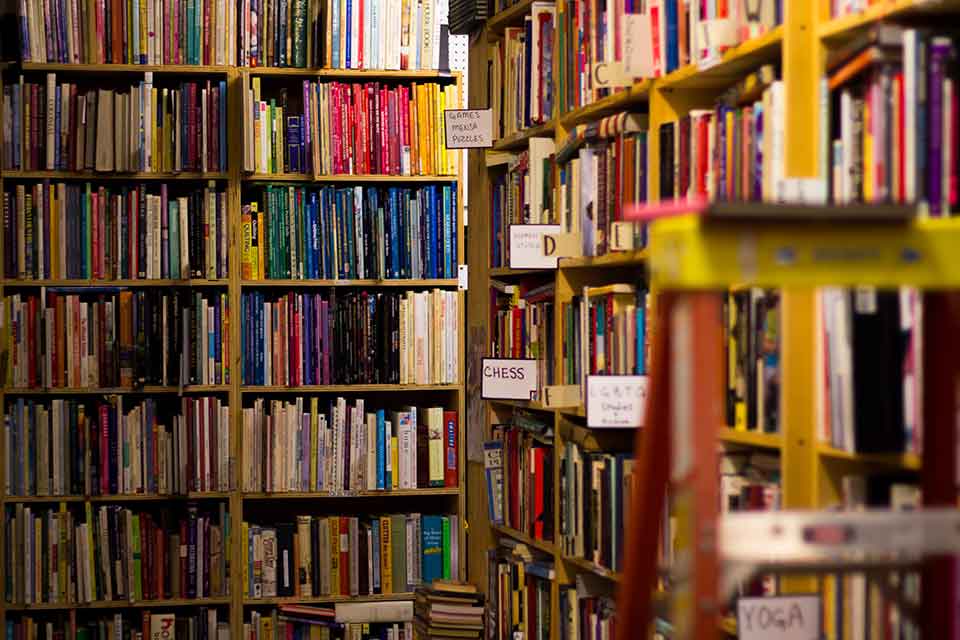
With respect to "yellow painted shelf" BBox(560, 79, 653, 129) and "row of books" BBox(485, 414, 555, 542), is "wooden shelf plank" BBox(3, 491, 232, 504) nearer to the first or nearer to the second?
"row of books" BBox(485, 414, 555, 542)

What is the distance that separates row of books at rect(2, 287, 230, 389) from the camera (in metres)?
4.83

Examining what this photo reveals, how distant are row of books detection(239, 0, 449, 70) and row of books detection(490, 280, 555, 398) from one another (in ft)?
3.59

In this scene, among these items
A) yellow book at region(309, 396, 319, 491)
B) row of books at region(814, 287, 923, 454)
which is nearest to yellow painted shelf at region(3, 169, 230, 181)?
yellow book at region(309, 396, 319, 491)

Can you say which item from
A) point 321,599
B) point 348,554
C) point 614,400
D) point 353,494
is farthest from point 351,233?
point 614,400

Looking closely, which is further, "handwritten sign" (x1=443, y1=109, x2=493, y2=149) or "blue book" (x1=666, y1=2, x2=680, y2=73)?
"handwritten sign" (x1=443, y1=109, x2=493, y2=149)

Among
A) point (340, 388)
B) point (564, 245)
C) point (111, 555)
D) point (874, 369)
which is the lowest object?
point (111, 555)

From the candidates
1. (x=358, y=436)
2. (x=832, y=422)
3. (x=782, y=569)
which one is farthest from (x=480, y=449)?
(x=782, y=569)

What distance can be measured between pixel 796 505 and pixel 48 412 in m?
3.17

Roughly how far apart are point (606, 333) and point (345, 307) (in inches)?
71.6

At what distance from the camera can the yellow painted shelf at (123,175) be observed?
4844 mm

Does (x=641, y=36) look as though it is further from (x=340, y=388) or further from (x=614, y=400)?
(x=340, y=388)

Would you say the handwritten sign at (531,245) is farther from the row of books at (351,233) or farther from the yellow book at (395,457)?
the yellow book at (395,457)

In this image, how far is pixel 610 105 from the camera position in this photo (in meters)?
3.35

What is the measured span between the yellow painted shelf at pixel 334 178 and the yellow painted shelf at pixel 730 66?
209cm
